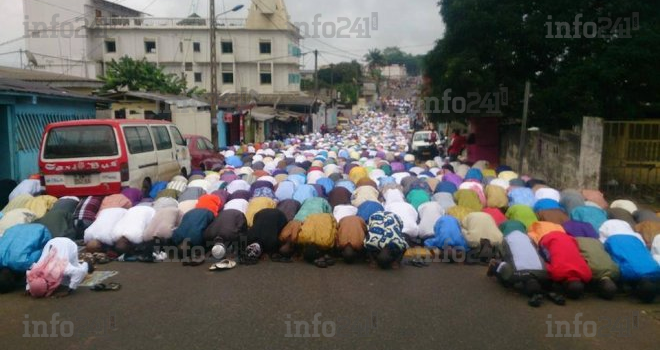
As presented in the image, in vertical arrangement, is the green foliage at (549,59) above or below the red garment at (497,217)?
above

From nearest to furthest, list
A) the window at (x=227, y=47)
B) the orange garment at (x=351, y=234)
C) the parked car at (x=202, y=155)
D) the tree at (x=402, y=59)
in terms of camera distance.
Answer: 1. the orange garment at (x=351, y=234)
2. the parked car at (x=202, y=155)
3. the window at (x=227, y=47)
4. the tree at (x=402, y=59)

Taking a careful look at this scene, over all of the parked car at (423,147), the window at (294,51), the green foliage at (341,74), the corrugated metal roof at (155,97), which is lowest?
the parked car at (423,147)

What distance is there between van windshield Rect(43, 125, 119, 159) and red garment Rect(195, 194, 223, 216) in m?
1.96

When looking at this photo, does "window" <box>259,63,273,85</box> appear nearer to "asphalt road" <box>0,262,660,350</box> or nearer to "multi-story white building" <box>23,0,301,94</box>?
"multi-story white building" <box>23,0,301,94</box>

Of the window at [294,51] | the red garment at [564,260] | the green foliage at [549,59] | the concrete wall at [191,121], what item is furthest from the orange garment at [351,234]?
the window at [294,51]

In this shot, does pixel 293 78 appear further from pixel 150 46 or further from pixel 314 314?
pixel 314 314

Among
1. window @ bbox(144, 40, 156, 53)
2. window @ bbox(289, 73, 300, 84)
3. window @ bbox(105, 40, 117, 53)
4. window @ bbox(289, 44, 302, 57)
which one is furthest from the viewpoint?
window @ bbox(289, 73, 300, 84)

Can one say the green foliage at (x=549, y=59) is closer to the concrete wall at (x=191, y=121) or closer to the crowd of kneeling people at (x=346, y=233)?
the crowd of kneeling people at (x=346, y=233)

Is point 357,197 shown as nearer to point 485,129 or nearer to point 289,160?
point 289,160

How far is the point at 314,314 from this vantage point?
249 inches

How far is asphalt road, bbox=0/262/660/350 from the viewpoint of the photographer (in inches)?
218

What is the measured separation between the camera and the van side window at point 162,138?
13.1m

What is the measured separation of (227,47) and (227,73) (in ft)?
8.27

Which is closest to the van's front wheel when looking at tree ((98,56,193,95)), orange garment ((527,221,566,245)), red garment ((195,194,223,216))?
red garment ((195,194,223,216))
